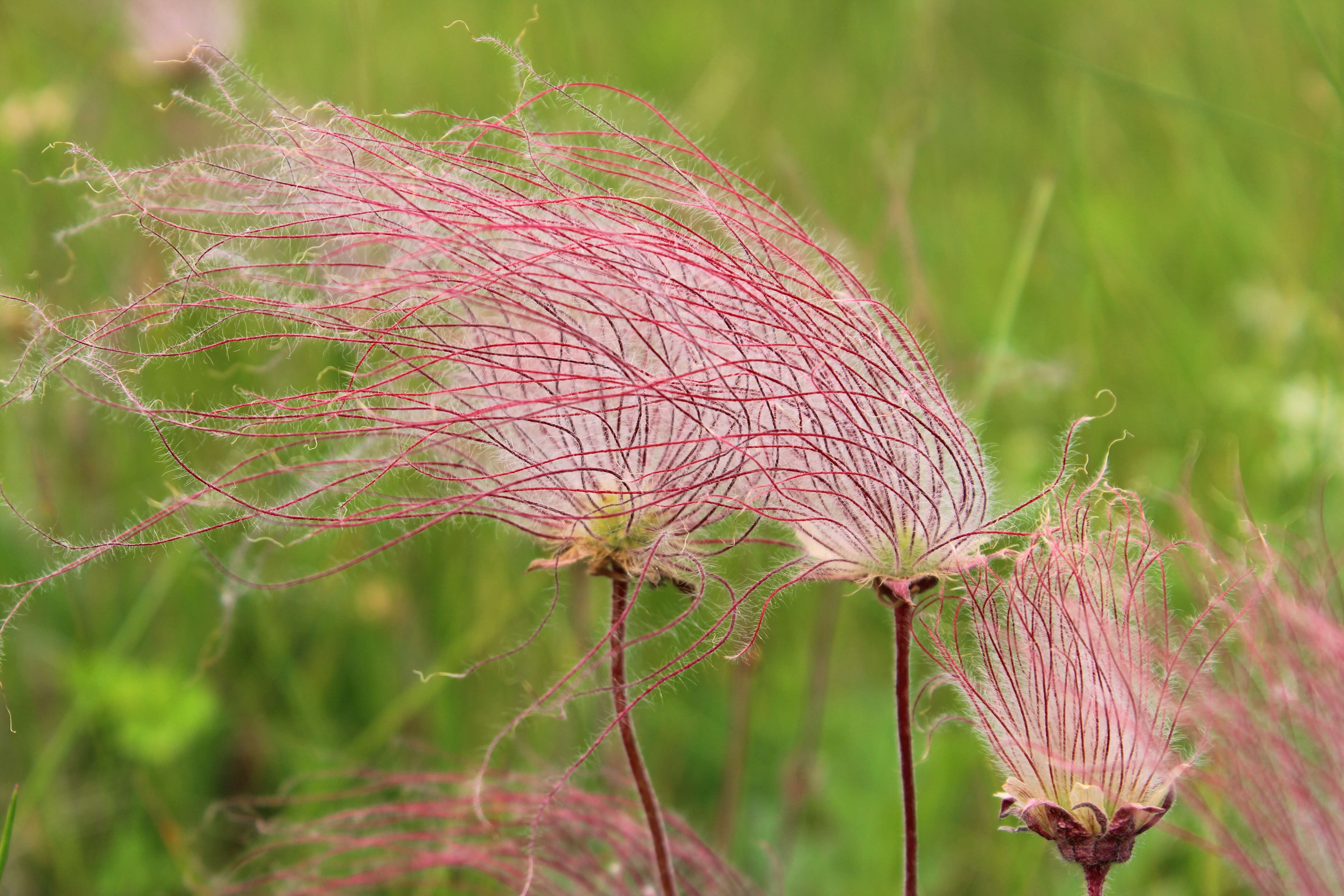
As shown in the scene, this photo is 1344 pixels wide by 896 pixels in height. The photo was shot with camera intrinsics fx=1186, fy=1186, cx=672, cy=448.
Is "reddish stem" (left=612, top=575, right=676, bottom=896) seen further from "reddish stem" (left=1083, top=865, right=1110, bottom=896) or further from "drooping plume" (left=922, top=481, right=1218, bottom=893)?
"reddish stem" (left=1083, top=865, right=1110, bottom=896)

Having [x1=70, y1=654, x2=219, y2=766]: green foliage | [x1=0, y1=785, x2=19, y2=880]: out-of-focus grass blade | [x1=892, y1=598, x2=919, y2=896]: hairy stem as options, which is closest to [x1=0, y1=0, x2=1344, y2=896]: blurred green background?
[x1=70, y1=654, x2=219, y2=766]: green foliage

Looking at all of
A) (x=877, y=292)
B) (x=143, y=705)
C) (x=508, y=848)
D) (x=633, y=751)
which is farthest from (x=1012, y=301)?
(x=143, y=705)

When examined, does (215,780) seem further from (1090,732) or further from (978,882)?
(1090,732)

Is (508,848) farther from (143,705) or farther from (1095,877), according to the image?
(143,705)

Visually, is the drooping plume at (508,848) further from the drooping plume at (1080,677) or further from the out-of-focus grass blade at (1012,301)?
the out-of-focus grass blade at (1012,301)

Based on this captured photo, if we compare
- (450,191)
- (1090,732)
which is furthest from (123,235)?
(1090,732)

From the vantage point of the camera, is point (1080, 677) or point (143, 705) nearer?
point (1080, 677)
